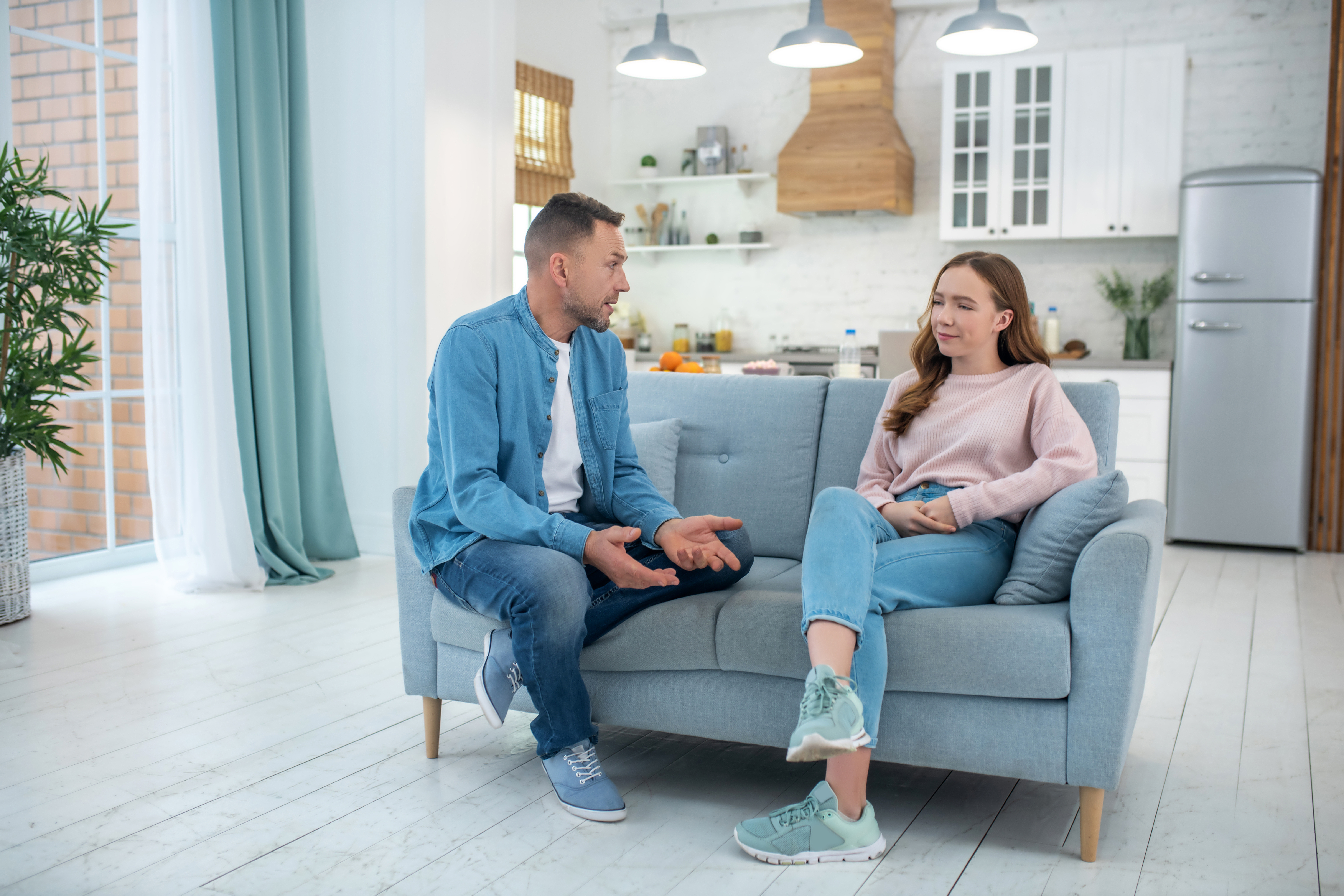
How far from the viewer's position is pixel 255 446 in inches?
160

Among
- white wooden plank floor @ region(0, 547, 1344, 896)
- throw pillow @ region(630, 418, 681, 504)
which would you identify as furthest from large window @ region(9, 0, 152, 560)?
throw pillow @ region(630, 418, 681, 504)

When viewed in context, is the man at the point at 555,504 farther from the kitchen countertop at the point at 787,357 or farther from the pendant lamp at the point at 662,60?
the kitchen countertop at the point at 787,357

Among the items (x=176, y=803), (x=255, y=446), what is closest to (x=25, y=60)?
(x=255, y=446)

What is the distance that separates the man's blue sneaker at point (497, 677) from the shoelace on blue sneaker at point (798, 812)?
53cm

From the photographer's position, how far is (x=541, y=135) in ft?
19.8

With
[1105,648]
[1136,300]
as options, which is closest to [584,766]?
[1105,648]

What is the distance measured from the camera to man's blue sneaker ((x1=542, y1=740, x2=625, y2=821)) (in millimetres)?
2002

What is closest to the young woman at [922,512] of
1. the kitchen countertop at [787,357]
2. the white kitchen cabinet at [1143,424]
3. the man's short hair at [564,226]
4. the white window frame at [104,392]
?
the man's short hair at [564,226]

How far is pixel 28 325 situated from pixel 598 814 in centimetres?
244

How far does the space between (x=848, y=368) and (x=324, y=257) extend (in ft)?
7.40

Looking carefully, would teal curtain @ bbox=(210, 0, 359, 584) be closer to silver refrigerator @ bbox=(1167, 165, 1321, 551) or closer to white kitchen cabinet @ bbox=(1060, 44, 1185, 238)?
white kitchen cabinet @ bbox=(1060, 44, 1185, 238)

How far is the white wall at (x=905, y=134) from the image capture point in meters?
5.31

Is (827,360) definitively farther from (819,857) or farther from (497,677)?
(819,857)

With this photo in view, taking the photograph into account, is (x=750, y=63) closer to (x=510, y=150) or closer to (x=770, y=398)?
(x=510, y=150)
